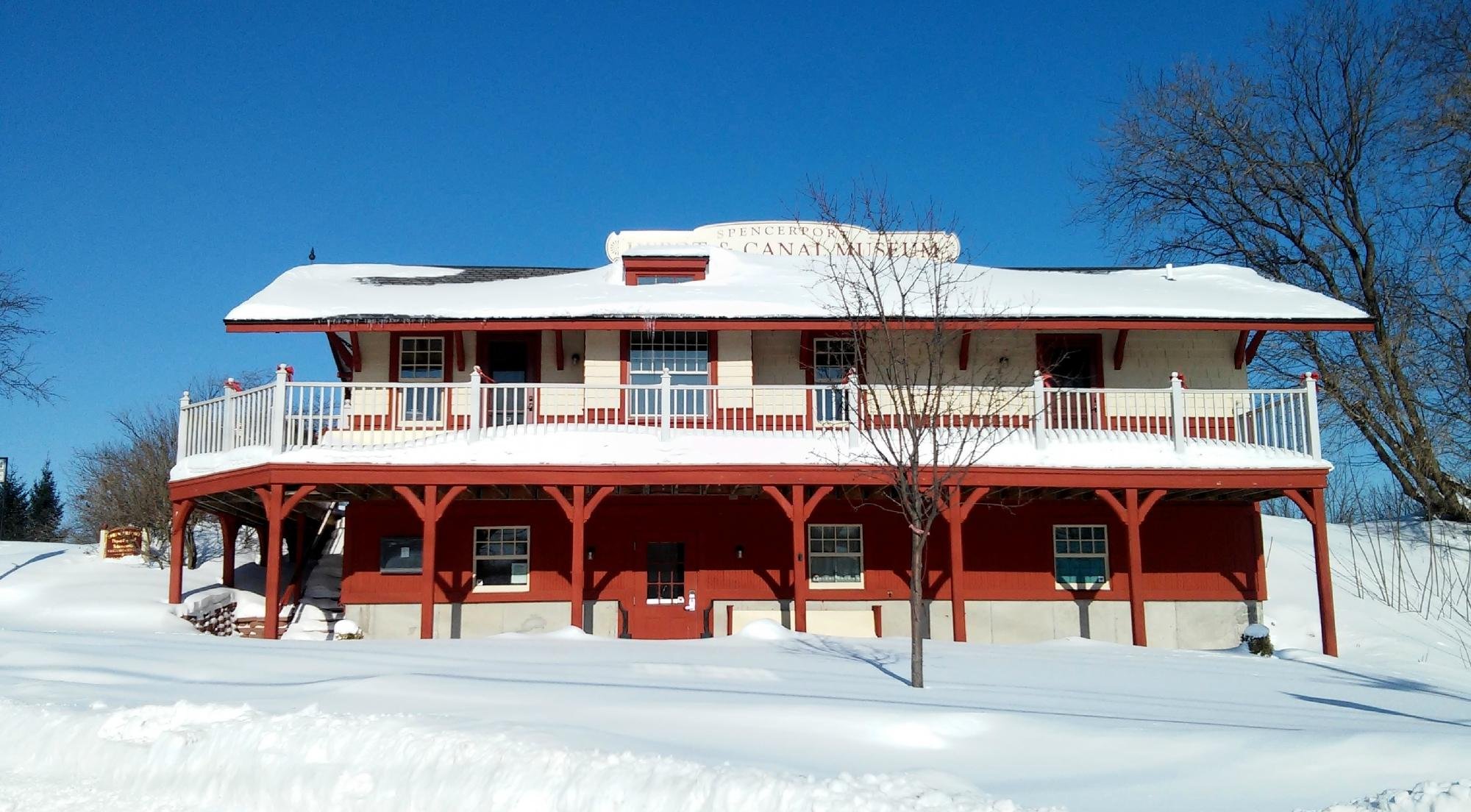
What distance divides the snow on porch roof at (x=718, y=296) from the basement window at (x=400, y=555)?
3.46 metres

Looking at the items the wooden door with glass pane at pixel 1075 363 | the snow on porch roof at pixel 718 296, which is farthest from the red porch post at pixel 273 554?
the wooden door with glass pane at pixel 1075 363

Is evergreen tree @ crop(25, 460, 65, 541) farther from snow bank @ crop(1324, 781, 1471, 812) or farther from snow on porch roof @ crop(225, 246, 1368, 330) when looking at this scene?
snow bank @ crop(1324, 781, 1471, 812)

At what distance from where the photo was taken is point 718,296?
18859 mm

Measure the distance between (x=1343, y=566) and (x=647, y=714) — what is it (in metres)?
17.8

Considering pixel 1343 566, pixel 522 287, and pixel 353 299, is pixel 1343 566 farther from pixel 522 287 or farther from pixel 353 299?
pixel 353 299

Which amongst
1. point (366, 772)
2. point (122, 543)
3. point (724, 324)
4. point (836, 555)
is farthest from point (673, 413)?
point (122, 543)

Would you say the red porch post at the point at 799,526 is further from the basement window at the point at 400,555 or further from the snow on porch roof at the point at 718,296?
the basement window at the point at 400,555

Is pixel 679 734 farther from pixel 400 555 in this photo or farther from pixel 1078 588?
pixel 1078 588

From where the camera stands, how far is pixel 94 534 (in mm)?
42750

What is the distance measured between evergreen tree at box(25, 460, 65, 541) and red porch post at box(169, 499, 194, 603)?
3668 cm

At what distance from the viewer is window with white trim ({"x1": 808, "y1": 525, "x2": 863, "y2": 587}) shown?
18.5 m

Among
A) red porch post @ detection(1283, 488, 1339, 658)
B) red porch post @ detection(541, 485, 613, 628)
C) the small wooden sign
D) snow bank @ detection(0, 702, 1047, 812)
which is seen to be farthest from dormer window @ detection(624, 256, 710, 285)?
snow bank @ detection(0, 702, 1047, 812)

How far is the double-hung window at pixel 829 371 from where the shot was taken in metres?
18.5

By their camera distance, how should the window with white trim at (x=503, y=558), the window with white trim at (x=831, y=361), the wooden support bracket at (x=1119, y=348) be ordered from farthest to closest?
the wooden support bracket at (x=1119, y=348) < the window with white trim at (x=831, y=361) < the window with white trim at (x=503, y=558)
